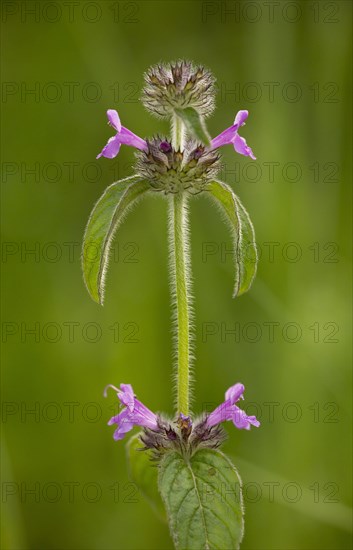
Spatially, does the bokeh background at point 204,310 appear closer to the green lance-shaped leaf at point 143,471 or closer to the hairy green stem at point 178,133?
the green lance-shaped leaf at point 143,471

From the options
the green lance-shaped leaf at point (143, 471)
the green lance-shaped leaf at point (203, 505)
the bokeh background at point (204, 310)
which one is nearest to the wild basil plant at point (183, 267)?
the green lance-shaped leaf at point (203, 505)

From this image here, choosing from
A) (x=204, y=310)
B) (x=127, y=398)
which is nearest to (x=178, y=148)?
(x=127, y=398)

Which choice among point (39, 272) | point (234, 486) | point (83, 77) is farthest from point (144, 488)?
point (83, 77)

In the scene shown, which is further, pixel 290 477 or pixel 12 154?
pixel 12 154

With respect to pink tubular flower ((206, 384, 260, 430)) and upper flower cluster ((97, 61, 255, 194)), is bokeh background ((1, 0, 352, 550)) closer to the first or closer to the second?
pink tubular flower ((206, 384, 260, 430))

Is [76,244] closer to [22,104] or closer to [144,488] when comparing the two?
[22,104]

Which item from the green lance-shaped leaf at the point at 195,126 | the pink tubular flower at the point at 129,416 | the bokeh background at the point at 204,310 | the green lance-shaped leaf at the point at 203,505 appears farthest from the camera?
the bokeh background at the point at 204,310
